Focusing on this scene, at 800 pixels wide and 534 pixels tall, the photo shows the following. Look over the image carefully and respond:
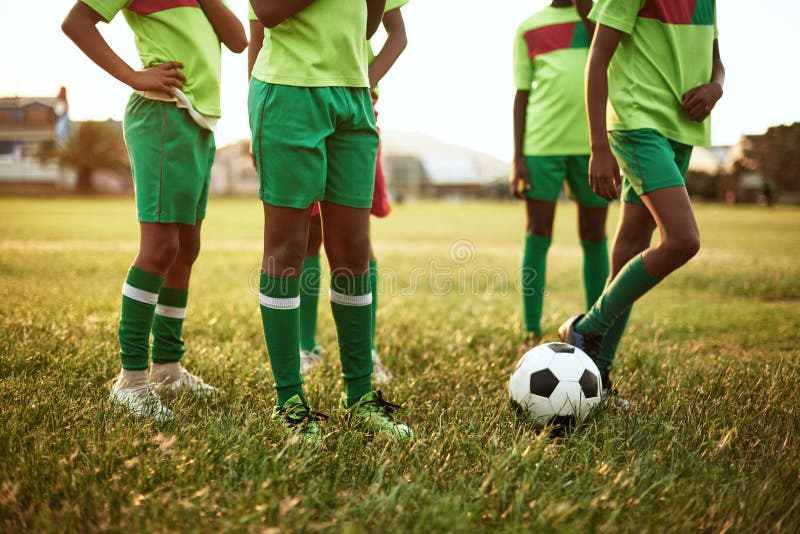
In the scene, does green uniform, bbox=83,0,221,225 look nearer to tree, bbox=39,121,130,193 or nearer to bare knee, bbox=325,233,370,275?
bare knee, bbox=325,233,370,275

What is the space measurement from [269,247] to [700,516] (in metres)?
1.62

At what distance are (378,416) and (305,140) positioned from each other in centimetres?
104

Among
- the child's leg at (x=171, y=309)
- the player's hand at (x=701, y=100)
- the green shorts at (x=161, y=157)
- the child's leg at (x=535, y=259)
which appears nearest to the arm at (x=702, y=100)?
the player's hand at (x=701, y=100)

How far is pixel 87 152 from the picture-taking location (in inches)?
2211

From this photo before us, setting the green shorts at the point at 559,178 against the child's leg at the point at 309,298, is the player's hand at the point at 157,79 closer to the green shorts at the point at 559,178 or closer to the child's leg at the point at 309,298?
the child's leg at the point at 309,298

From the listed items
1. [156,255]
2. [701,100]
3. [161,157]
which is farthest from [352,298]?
[701,100]

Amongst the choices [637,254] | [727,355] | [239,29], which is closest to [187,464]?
[239,29]

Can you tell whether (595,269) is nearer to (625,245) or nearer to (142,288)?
(625,245)

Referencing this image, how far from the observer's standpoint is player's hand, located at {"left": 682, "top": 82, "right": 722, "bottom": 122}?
2.55 metres

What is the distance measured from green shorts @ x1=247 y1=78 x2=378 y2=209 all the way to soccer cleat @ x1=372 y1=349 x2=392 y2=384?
1032mm

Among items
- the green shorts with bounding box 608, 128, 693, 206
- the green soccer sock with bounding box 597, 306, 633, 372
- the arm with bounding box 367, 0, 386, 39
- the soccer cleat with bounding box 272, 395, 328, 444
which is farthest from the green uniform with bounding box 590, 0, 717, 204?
the soccer cleat with bounding box 272, 395, 328, 444

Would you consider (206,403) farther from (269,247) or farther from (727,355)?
(727,355)

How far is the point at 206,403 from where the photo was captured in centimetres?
245

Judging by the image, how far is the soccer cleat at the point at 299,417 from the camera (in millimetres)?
2059
